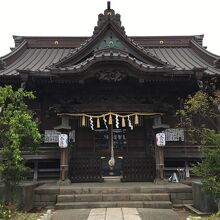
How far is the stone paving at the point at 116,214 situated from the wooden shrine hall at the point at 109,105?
3.02 metres

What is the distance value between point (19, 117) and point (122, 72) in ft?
19.3

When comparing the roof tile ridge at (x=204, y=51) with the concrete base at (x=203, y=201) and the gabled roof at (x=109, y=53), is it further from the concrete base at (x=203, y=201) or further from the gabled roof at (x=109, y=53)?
the concrete base at (x=203, y=201)

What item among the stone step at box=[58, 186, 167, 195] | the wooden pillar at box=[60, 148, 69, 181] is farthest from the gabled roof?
the stone step at box=[58, 186, 167, 195]

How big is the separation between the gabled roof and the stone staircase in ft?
18.3

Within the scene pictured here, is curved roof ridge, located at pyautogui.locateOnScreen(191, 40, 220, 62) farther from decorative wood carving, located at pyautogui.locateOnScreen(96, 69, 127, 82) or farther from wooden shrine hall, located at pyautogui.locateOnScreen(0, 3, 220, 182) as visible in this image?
decorative wood carving, located at pyautogui.locateOnScreen(96, 69, 127, 82)

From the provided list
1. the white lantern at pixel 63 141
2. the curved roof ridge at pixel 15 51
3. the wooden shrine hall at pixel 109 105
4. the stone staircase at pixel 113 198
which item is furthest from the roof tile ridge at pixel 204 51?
the curved roof ridge at pixel 15 51

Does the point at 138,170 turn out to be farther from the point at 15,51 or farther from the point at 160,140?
the point at 15,51

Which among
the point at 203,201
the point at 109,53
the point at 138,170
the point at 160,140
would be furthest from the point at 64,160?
the point at 203,201

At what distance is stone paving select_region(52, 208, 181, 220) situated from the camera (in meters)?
9.16

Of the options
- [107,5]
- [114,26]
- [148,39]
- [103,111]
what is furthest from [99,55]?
[148,39]

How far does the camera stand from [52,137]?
15461 millimetres

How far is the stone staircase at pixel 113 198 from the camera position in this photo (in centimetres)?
1073

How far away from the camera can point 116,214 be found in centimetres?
952

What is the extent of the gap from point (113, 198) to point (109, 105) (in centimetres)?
469
